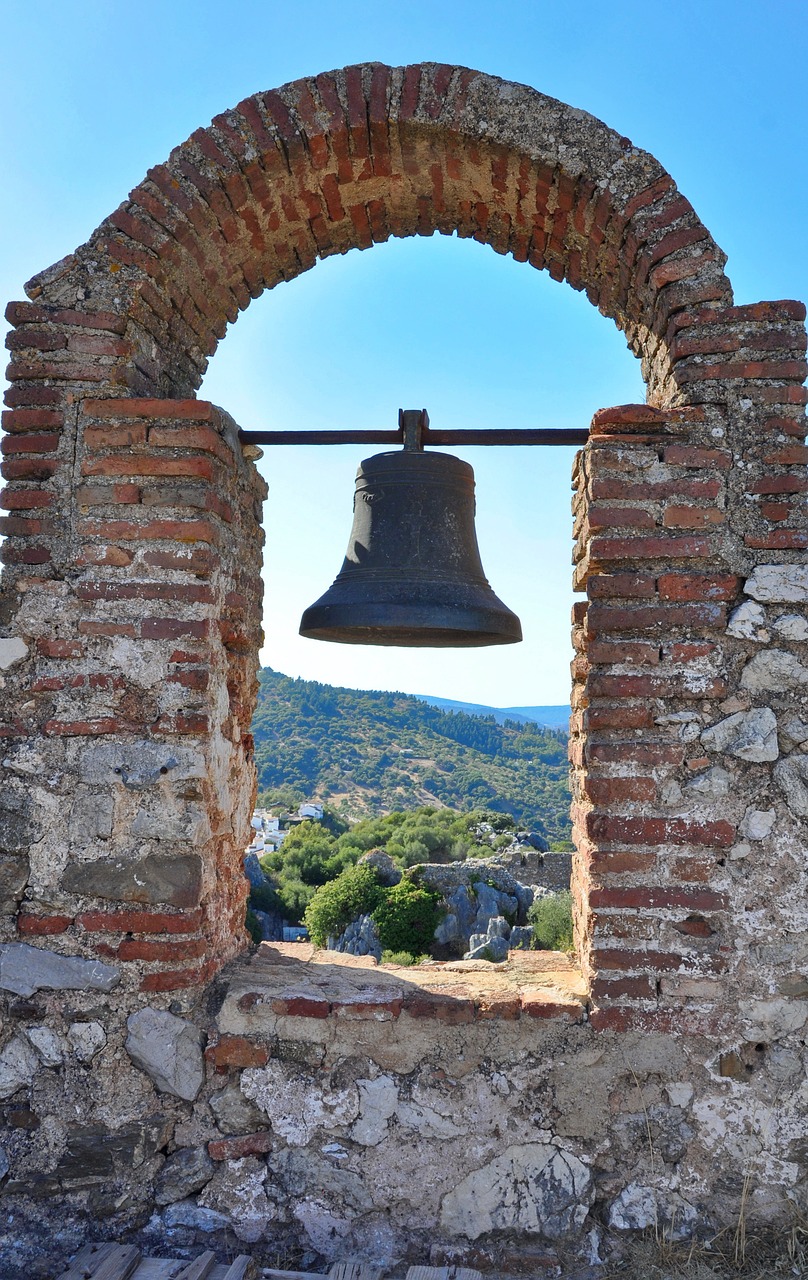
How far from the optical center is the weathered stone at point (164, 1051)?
2.51m

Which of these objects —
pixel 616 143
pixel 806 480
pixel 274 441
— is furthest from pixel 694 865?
pixel 616 143

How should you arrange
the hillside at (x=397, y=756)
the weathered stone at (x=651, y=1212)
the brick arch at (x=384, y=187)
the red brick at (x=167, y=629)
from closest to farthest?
the weathered stone at (x=651, y=1212) → the red brick at (x=167, y=629) → the brick arch at (x=384, y=187) → the hillside at (x=397, y=756)

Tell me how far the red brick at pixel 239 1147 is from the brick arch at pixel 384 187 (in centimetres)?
241

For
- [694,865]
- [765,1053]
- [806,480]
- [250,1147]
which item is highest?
[806,480]

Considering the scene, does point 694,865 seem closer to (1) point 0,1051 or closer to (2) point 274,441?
(2) point 274,441

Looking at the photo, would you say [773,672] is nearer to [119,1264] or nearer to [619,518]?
[619,518]

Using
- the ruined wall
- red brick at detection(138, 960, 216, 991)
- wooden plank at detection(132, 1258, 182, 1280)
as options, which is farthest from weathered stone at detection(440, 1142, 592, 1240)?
red brick at detection(138, 960, 216, 991)

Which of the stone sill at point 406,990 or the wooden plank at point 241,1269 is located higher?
the stone sill at point 406,990

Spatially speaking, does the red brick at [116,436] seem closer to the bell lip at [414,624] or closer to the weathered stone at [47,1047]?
the bell lip at [414,624]

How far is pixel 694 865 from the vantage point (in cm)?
248

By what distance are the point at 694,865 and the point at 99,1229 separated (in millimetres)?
2080

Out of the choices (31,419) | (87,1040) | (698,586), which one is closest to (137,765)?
(87,1040)

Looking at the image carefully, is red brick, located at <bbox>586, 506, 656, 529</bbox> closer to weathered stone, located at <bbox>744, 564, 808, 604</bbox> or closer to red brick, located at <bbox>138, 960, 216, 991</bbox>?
weathered stone, located at <bbox>744, 564, 808, 604</bbox>

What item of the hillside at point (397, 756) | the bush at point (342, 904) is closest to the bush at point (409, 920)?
the bush at point (342, 904)
